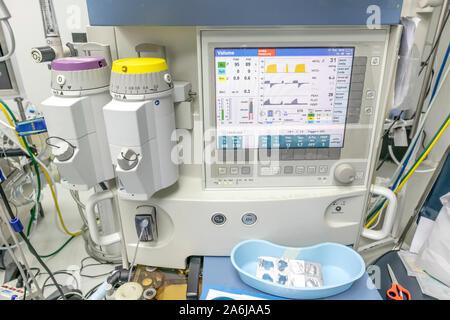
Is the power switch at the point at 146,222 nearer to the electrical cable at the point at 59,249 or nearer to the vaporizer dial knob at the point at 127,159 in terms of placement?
the vaporizer dial knob at the point at 127,159

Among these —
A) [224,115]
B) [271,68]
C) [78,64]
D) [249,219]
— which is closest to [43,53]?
[78,64]

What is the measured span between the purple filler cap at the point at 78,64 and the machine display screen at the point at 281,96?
312 millimetres

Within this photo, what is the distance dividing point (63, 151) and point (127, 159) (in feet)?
0.56

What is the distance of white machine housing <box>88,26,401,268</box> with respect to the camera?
3.02ft

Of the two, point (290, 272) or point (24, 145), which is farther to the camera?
point (24, 145)

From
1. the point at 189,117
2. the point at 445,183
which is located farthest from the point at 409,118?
the point at 189,117

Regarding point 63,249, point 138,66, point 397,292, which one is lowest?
point 63,249

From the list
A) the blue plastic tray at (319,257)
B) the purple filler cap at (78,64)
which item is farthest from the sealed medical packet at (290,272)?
the purple filler cap at (78,64)

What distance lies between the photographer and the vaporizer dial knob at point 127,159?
82 cm

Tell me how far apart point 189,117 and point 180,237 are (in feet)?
1.23

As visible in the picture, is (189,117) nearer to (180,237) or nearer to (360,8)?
(180,237)

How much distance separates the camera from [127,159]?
82cm

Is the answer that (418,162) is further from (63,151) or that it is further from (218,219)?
(63,151)

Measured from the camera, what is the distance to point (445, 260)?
1.05 m
